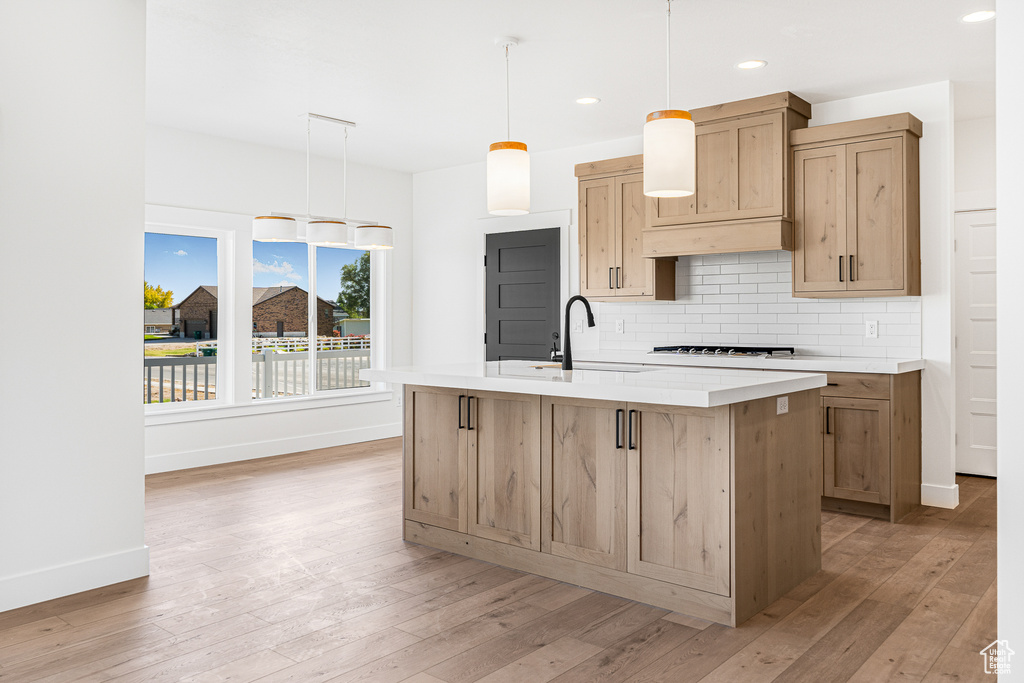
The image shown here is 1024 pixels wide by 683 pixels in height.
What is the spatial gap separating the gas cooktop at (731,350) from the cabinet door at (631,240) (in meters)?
0.49

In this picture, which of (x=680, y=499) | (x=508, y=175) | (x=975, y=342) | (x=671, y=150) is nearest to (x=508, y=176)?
(x=508, y=175)

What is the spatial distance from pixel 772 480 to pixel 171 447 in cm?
470

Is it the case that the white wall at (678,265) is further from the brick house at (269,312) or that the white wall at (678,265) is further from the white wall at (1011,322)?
the white wall at (1011,322)

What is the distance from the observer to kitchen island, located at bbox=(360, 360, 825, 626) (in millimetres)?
2740

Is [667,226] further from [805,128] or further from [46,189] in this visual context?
[46,189]

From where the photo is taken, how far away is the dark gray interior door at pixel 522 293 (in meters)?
6.62

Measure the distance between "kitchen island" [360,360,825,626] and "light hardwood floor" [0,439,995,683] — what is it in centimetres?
12

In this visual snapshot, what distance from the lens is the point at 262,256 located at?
6.46 metres

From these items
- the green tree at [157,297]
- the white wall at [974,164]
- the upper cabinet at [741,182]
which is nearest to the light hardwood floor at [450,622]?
the upper cabinet at [741,182]

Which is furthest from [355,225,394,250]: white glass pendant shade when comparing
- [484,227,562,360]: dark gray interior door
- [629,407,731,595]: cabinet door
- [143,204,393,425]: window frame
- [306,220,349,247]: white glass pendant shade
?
[629,407,731,595]: cabinet door

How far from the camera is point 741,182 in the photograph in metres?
4.95

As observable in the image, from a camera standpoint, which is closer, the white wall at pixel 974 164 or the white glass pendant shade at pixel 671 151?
the white glass pendant shade at pixel 671 151

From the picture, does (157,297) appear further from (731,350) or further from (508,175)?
(731,350)

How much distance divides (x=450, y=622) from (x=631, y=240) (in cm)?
358
